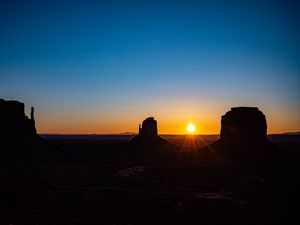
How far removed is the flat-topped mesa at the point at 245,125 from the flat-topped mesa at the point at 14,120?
41681 millimetres

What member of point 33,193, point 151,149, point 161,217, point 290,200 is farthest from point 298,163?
point 151,149

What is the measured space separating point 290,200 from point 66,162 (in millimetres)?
45220

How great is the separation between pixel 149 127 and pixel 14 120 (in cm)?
5375

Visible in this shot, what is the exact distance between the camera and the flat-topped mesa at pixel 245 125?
66.5 meters

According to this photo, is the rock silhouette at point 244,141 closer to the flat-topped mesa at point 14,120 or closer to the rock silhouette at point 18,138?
the rock silhouette at point 18,138

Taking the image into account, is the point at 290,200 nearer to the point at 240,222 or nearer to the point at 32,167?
the point at 240,222

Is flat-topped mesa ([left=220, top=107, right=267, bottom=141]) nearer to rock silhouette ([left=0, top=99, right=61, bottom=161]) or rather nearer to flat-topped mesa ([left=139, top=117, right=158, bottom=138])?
rock silhouette ([left=0, top=99, right=61, bottom=161])

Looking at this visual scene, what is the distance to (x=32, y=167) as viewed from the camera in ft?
178

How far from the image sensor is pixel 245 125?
66688mm

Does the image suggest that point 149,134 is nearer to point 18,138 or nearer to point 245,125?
point 245,125

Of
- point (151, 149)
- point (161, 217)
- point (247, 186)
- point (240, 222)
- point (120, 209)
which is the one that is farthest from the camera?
point (151, 149)

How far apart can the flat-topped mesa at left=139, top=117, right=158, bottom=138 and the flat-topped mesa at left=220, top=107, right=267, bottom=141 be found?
44696 millimetres

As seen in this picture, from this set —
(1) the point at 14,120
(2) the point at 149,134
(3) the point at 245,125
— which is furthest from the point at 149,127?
(1) the point at 14,120

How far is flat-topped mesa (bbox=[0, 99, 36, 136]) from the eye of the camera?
6506cm
